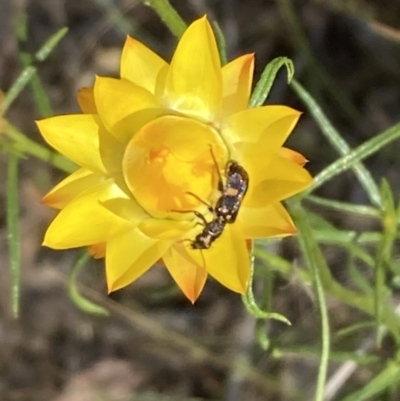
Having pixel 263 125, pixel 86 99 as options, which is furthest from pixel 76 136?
pixel 263 125

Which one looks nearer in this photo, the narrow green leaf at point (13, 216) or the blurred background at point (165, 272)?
the narrow green leaf at point (13, 216)

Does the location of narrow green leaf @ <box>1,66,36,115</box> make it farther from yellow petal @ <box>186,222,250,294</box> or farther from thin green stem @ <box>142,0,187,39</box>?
yellow petal @ <box>186,222,250,294</box>

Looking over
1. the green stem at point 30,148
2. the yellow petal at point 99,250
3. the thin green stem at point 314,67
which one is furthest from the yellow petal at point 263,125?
the thin green stem at point 314,67

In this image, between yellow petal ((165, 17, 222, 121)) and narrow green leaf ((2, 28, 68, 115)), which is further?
narrow green leaf ((2, 28, 68, 115))

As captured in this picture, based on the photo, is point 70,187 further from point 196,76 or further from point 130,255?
point 196,76

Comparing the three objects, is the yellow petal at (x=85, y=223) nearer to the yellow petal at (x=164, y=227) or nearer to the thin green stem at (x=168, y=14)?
the yellow petal at (x=164, y=227)

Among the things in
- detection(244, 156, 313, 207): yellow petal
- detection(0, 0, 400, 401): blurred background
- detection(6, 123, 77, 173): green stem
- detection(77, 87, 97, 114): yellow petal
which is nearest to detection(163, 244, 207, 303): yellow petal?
detection(244, 156, 313, 207): yellow petal
